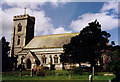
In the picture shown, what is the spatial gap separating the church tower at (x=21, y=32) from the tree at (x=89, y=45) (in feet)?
80.9

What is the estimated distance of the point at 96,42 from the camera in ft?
78.9

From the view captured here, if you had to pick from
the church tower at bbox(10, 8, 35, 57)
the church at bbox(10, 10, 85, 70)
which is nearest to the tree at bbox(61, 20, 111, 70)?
the church at bbox(10, 10, 85, 70)

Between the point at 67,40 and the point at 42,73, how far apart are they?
75.0 feet

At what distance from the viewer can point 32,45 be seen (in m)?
44.4

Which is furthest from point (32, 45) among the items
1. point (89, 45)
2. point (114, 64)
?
point (114, 64)

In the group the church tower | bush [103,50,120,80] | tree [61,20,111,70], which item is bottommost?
bush [103,50,120,80]

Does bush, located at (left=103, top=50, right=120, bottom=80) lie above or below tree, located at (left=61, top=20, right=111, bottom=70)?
below

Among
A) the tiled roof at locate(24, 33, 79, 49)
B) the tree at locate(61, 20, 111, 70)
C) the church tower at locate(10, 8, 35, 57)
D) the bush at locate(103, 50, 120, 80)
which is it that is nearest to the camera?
the bush at locate(103, 50, 120, 80)

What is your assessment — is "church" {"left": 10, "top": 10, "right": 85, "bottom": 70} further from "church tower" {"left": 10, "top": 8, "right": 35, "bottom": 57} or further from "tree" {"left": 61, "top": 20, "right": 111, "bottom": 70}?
"tree" {"left": 61, "top": 20, "right": 111, "bottom": 70}

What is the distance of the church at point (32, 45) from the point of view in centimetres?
3855

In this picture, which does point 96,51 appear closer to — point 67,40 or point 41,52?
point 67,40

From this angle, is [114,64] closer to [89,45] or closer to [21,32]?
[89,45]

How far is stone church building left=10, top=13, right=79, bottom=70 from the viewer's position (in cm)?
3862

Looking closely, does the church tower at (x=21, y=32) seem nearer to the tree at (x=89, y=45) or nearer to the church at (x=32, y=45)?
the church at (x=32, y=45)
